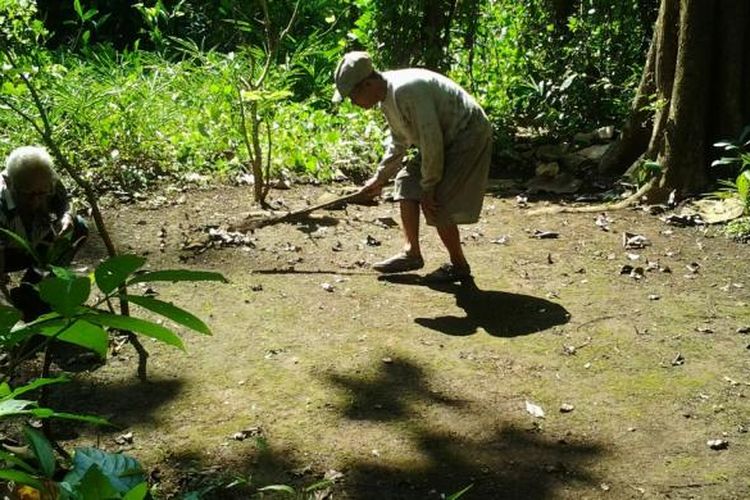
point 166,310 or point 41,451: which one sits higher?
point 166,310

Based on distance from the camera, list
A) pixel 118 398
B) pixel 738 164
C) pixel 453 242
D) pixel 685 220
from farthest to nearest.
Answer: pixel 738 164 < pixel 685 220 < pixel 453 242 < pixel 118 398

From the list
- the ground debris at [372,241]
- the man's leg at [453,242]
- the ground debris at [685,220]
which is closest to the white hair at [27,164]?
the man's leg at [453,242]

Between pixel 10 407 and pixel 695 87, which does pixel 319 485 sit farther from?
pixel 695 87

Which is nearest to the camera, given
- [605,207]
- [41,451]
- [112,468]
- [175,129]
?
[41,451]

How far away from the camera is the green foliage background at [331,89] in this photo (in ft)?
25.7

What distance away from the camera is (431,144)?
5.18m

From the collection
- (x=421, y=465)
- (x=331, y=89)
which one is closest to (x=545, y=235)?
(x=421, y=465)

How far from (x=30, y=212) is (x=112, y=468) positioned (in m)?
3.24

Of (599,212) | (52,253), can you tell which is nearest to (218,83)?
(599,212)

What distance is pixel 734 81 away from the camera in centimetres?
671

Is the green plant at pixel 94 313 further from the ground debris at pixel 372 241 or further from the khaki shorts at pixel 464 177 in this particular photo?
the ground debris at pixel 372 241

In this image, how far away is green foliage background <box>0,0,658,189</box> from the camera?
7.82m

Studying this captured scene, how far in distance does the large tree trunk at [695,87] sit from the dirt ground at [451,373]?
690 mm

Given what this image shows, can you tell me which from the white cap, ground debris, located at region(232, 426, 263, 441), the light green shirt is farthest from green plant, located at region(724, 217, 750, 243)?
ground debris, located at region(232, 426, 263, 441)
